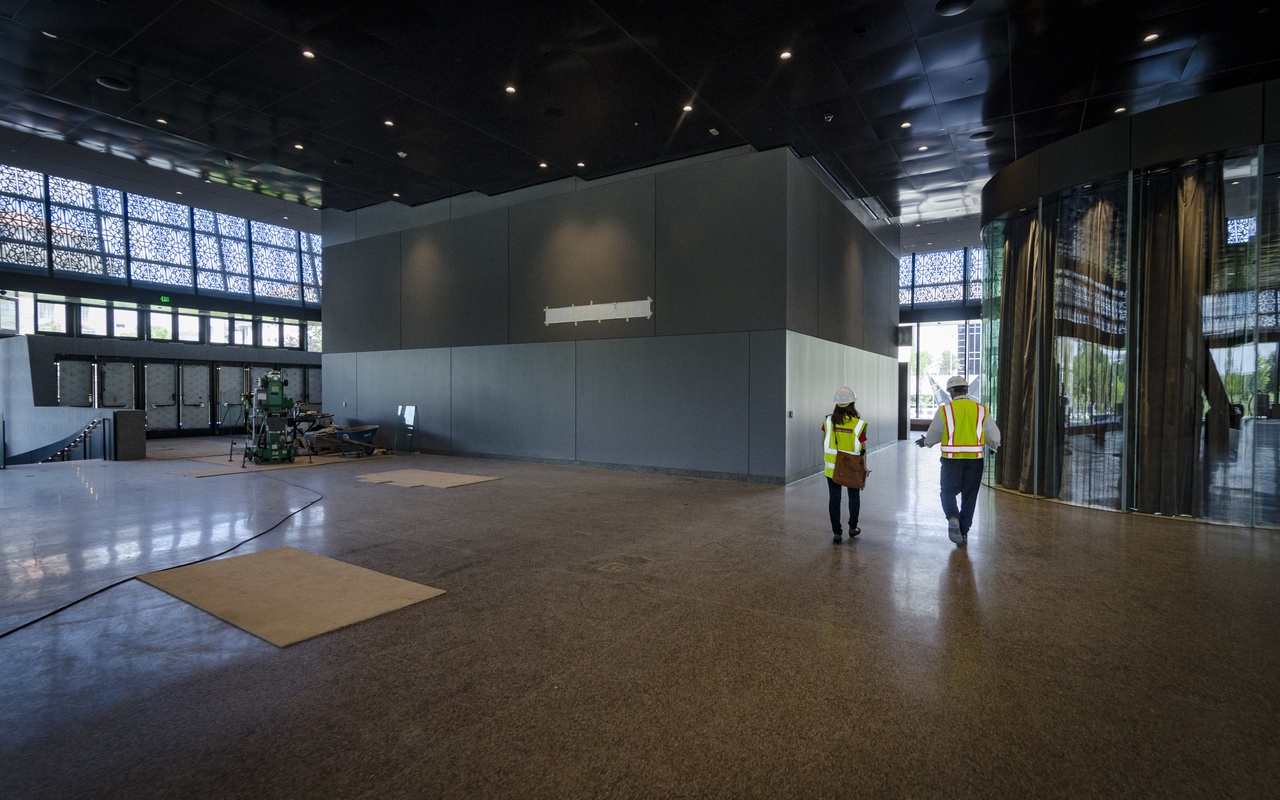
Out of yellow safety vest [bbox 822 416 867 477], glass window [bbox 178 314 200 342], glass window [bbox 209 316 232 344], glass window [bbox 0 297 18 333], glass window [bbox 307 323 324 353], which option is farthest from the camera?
glass window [bbox 307 323 324 353]

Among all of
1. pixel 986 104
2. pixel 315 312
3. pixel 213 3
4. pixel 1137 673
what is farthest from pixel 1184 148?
pixel 315 312

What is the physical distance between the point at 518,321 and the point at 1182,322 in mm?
10401

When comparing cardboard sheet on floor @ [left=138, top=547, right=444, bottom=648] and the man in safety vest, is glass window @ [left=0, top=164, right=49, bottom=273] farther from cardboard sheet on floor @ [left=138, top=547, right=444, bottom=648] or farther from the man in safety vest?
the man in safety vest

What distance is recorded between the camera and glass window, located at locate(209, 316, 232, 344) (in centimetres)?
2006

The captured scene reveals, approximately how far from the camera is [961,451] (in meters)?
5.82

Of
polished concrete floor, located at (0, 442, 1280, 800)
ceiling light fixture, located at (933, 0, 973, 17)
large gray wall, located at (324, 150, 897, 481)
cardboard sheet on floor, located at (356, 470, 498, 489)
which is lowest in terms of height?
cardboard sheet on floor, located at (356, 470, 498, 489)

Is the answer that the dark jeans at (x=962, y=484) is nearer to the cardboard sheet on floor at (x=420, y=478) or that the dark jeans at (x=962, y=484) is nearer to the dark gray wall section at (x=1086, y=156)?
the dark gray wall section at (x=1086, y=156)

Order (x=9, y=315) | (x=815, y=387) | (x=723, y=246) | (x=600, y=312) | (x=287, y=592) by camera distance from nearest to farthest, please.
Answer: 1. (x=287, y=592)
2. (x=723, y=246)
3. (x=815, y=387)
4. (x=600, y=312)
5. (x=9, y=315)

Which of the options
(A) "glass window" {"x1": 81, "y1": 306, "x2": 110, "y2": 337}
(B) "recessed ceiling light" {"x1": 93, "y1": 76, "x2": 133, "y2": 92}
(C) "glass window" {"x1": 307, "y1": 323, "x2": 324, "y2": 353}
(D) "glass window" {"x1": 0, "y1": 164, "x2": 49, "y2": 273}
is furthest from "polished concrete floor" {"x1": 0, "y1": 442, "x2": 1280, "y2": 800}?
(C) "glass window" {"x1": 307, "y1": 323, "x2": 324, "y2": 353}

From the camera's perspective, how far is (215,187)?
14.0m

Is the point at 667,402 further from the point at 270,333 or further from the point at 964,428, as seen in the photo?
the point at 270,333

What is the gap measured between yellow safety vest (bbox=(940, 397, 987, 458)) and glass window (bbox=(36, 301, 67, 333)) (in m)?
22.1

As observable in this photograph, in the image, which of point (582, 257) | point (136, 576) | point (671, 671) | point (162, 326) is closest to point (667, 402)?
point (582, 257)

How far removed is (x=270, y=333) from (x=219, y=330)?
1.68 meters
